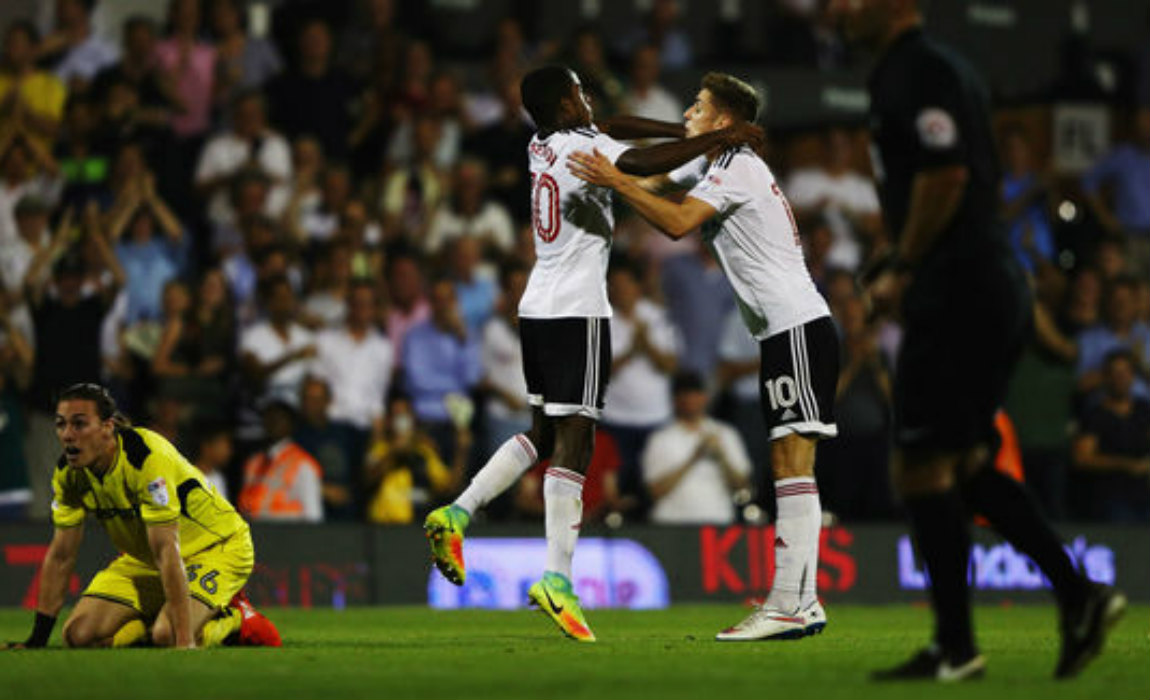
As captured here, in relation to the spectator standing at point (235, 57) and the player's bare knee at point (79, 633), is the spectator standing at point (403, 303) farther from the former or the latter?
the player's bare knee at point (79, 633)

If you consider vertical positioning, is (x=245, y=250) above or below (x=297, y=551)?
above

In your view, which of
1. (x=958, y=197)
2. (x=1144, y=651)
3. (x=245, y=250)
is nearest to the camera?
(x=958, y=197)

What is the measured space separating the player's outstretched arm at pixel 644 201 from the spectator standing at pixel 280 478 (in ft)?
20.5

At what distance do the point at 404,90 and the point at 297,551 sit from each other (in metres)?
4.90

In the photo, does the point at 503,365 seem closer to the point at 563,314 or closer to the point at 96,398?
the point at 563,314

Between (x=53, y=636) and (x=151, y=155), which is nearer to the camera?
(x=53, y=636)

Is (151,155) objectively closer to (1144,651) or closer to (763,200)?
(763,200)

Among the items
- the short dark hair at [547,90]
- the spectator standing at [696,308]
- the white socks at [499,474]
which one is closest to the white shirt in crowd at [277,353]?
the spectator standing at [696,308]

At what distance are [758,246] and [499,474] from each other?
175cm

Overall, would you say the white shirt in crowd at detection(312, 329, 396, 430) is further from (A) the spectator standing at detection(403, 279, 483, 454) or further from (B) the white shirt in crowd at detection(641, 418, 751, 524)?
(B) the white shirt in crowd at detection(641, 418, 751, 524)

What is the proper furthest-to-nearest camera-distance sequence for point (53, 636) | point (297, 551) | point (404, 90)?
point (404, 90) < point (297, 551) < point (53, 636)

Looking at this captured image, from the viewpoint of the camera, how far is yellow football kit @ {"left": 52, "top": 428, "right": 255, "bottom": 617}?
9706mm

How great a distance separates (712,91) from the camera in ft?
34.6

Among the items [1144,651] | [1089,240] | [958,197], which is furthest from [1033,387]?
[958,197]
